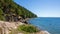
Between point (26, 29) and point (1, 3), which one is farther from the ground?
point (1, 3)

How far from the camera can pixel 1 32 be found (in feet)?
56.2

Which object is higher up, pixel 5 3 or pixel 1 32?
pixel 5 3

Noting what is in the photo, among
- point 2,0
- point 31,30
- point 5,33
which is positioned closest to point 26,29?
point 31,30

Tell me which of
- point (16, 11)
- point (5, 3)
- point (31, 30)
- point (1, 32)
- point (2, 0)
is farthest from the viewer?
point (16, 11)

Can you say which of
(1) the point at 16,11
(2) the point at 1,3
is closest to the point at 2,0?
(2) the point at 1,3

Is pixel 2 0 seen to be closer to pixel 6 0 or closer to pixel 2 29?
pixel 6 0

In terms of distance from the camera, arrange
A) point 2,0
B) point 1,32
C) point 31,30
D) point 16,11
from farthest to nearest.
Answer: point 16,11
point 2,0
point 31,30
point 1,32

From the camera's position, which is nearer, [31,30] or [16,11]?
[31,30]

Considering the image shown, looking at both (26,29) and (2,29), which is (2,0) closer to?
(26,29)

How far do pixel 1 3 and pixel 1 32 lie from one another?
55736 millimetres

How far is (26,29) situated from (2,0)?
4053 cm

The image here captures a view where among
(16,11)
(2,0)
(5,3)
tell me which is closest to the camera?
(2,0)

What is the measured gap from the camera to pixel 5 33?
1788 centimetres

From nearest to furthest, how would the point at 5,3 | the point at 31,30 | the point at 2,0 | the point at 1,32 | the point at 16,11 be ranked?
the point at 1,32 → the point at 31,30 → the point at 2,0 → the point at 5,3 → the point at 16,11
